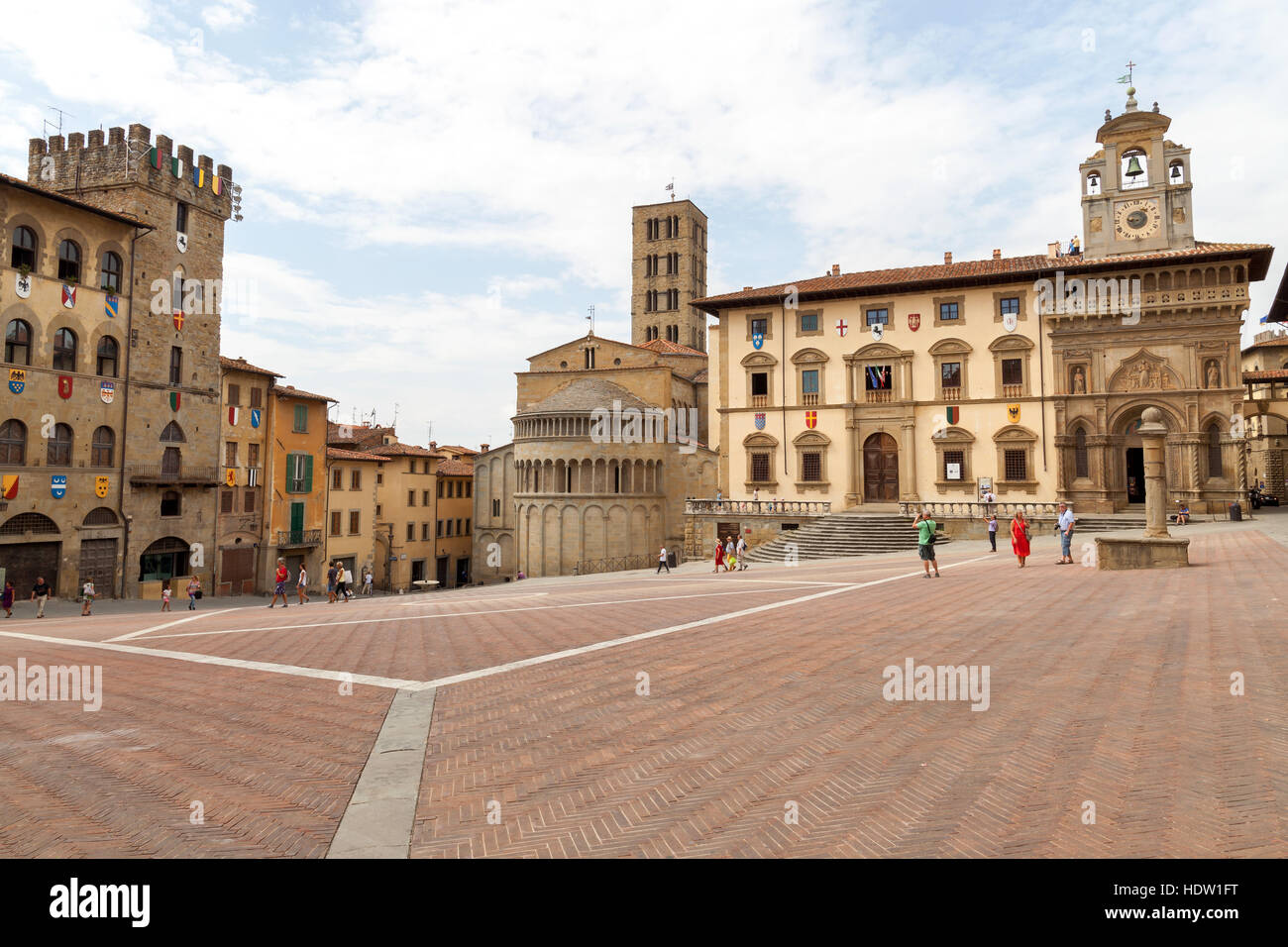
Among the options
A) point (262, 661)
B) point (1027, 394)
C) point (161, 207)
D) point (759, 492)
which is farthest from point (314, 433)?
point (1027, 394)

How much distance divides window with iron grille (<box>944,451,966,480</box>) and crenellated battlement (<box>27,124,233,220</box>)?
43.4 meters

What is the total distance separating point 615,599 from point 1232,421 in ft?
106

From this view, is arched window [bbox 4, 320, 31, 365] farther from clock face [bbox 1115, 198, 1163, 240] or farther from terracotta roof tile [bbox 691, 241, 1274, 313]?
clock face [bbox 1115, 198, 1163, 240]

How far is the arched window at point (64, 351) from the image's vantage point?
32.8 m

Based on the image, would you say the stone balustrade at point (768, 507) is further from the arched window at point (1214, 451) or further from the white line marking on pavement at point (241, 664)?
the white line marking on pavement at point (241, 664)

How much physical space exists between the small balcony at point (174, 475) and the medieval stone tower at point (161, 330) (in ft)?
0.21

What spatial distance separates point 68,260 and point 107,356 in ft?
14.7

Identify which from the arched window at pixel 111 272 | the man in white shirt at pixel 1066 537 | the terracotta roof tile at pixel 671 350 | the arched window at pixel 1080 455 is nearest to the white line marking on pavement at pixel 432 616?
the man in white shirt at pixel 1066 537

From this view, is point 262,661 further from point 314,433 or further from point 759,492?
point 314,433

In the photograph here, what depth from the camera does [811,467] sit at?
141ft

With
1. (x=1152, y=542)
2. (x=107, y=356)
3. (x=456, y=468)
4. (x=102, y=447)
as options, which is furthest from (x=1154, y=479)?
(x=456, y=468)

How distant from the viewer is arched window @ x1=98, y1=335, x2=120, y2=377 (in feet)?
114

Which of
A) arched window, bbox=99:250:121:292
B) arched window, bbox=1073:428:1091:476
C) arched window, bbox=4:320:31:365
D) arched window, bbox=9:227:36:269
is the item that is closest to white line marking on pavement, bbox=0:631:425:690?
arched window, bbox=4:320:31:365

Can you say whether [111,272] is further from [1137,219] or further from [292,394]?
[1137,219]
